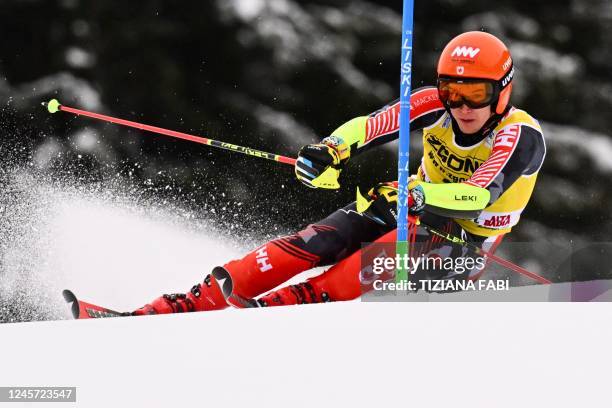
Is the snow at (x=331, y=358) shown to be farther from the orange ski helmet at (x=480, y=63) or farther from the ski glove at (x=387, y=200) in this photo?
the orange ski helmet at (x=480, y=63)

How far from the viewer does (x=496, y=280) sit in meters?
3.19

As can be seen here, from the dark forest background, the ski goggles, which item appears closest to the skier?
the ski goggles

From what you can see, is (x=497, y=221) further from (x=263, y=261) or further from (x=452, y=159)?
(x=263, y=261)

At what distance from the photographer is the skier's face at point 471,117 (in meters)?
2.91

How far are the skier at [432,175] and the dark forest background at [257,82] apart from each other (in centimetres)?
108

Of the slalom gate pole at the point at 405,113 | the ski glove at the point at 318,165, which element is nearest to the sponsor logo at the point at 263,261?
the ski glove at the point at 318,165

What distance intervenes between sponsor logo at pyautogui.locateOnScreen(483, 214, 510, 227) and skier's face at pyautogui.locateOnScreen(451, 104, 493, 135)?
1.08 ft

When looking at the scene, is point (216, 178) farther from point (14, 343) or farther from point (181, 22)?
point (14, 343)

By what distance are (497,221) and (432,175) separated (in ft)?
0.98

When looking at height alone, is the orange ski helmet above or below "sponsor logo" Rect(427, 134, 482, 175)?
above

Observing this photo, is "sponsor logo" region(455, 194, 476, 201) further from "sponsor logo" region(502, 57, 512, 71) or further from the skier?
"sponsor logo" region(502, 57, 512, 71)

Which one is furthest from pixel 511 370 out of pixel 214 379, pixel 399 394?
pixel 214 379

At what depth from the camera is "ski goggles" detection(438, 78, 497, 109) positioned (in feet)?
9.36

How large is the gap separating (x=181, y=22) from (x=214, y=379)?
2.63 metres
